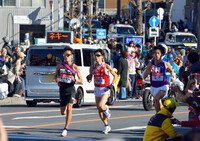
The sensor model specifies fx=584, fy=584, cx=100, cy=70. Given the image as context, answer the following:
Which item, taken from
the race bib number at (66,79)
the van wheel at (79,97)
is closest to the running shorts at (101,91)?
the race bib number at (66,79)

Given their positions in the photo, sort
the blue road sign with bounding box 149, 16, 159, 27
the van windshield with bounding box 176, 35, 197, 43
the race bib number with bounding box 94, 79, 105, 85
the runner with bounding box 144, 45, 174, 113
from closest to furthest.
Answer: the race bib number with bounding box 94, 79, 105, 85 < the runner with bounding box 144, 45, 174, 113 < the blue road sign with bounding box 149, 16, 159, 27 < the van windshield with bounding box 176, 35, 197, 43

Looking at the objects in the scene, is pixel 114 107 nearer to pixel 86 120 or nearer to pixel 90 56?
pixel 90 56

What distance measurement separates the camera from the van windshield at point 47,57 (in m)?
18.6

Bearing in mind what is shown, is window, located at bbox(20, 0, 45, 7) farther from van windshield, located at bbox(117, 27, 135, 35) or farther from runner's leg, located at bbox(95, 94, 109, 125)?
runner's leg, located at bbox(95, 94, 109, 125)

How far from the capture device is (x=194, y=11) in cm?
6938

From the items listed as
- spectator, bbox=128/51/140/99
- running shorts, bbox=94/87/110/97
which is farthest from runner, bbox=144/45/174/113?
spectator, bbox=128/51/140/99

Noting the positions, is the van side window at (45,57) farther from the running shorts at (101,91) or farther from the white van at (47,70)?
the running shorts at (101,91)

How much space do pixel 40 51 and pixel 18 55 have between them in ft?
5.49

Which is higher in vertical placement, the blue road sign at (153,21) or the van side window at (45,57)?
the blue road sign at (153,21)

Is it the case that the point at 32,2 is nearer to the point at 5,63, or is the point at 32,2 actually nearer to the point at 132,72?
the point at 132,72

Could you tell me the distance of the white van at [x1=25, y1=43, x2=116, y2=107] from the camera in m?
18.6

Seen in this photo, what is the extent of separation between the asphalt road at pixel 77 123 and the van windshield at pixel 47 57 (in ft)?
5.06

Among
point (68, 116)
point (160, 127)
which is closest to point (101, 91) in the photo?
point (68, 116)

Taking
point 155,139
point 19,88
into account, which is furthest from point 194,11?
point 155,139
